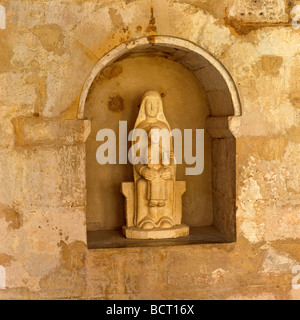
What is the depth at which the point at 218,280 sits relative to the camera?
194 inches

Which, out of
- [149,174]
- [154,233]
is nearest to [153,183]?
[149,174]

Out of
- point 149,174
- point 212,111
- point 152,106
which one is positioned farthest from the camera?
point 212,111

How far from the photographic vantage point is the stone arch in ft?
15.5

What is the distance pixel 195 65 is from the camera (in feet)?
17.4

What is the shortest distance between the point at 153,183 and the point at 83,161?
29.1 inches

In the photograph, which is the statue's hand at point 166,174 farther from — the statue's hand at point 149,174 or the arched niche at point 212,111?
the arched niche at point 212,111

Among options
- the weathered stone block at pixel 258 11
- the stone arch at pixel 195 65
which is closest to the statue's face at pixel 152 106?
the stone arch at pixel 195 65

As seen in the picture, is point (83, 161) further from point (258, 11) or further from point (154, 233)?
point (258, 11)

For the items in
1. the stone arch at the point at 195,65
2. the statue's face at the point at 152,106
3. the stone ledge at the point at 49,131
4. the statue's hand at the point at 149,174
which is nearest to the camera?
the stone ledge at the point at 49,131

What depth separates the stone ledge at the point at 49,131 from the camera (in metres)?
4.59

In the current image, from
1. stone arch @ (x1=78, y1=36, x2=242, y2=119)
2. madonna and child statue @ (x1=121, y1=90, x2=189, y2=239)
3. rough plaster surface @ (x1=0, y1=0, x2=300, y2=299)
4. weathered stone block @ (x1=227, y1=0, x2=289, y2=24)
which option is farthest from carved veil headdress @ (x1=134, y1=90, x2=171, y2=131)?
weathered stone block @ (x1=227, y1=0, x2=289, y2=24)

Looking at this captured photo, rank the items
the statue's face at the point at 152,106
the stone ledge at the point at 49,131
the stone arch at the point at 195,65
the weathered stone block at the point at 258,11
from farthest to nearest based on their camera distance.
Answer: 1. the statue's face at the point at 152,106
2. the weathered stone block at the point at 258,11
3. the stone arch at the point at 195,65
4. the stone ledge at the point at 49,131

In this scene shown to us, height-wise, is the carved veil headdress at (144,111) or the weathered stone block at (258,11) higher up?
the weathered stone block at (258,11)

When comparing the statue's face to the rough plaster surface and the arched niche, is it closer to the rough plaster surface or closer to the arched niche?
the arched niche
